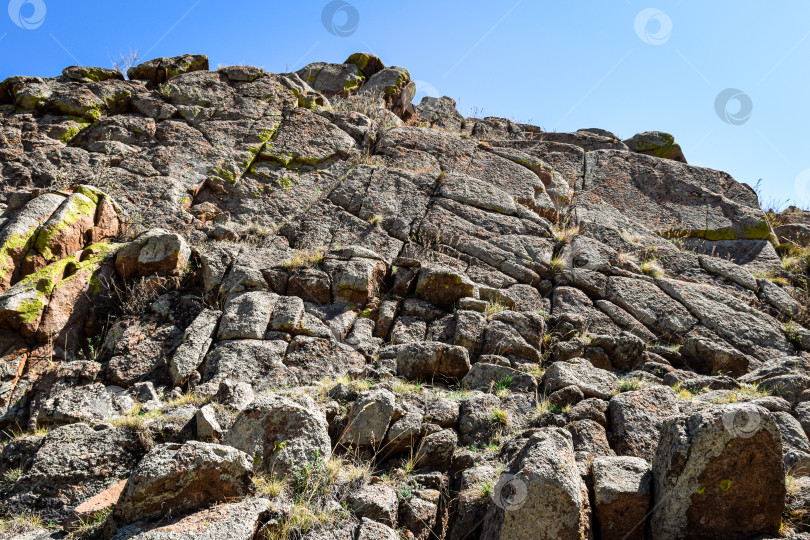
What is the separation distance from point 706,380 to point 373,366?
4310 millimetres

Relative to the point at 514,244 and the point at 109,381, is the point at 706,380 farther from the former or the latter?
the point at 109,381

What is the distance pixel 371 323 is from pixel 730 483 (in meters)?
5.44

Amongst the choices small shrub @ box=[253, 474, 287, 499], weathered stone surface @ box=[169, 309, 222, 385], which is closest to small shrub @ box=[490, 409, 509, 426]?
small shrub @ box=[253, 474, 287, 499]

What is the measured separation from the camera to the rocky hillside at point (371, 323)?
13.2 ft

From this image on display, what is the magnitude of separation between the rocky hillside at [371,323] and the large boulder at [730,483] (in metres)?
0.02

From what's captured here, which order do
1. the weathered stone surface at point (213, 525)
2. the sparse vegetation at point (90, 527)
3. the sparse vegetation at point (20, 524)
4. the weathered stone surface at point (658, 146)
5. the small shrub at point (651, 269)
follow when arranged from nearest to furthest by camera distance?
the weathered stone surface at point (213, 525), the sparse vegetation at point (90, 527), the sparse vegetation at point (20, 524), the small shrub at point (651, 269), the weathered stone surface at point (658, 146)

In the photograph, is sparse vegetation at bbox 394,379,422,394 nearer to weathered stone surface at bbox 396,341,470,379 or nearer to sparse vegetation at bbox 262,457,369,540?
weathered stone surface at bbox 396,341,470,379

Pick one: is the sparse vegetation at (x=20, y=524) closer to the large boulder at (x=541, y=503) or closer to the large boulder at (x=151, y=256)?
the large boulder at (x=541, y=503)

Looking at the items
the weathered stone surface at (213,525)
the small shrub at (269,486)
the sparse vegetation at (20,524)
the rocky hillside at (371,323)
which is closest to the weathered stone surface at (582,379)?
the rocky hillside at (371,323)

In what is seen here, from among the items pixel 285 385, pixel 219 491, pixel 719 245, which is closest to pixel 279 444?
pixel 219 491

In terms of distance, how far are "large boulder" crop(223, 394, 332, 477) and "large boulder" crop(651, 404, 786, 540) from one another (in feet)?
8.90

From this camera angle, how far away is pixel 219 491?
13.2 ft

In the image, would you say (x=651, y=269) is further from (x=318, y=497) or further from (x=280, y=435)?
(x=318, y=497)

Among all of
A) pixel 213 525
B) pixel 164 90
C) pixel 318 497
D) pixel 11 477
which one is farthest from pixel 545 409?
pixel 164 90
